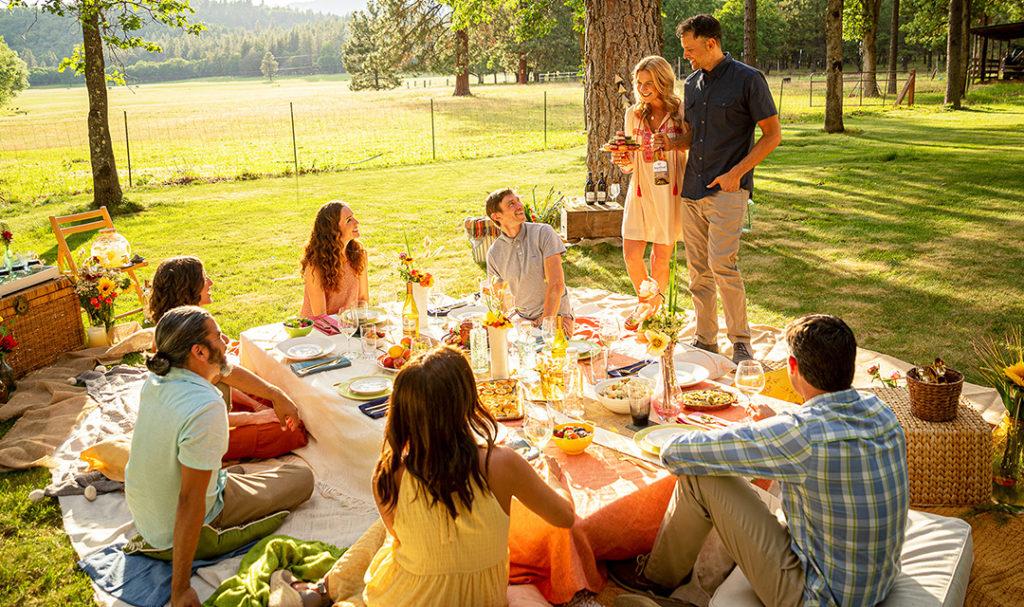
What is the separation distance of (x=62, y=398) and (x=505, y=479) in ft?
16.2

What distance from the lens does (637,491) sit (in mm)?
3174

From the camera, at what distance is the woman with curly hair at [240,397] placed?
173 inches

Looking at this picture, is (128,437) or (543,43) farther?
(543,43)

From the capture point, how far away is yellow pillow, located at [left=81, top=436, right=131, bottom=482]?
4.51 metres

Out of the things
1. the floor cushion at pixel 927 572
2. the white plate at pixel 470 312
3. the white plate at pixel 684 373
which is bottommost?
the floor cushion at pixel 927 572

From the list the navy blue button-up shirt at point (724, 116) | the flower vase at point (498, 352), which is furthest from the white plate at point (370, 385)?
the navy blue button-up shirt at point (724, 116)

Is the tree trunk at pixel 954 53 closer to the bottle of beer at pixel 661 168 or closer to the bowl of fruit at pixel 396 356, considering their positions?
the bottle of beer at pixel 661 168

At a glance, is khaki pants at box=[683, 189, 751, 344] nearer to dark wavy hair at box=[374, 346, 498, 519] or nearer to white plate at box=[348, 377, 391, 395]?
white plate at box=[348, 377, 391, 395]

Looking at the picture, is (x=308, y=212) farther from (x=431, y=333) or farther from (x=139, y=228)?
(x=431, y=333)

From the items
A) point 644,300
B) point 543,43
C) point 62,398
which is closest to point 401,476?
point 644,300

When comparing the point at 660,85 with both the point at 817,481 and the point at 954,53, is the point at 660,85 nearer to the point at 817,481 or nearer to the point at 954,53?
the point at 817,481

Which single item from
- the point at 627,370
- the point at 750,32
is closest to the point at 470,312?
the point at 627,370

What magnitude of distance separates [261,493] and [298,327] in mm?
1448

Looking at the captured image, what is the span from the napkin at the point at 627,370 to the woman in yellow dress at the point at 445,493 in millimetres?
1346
